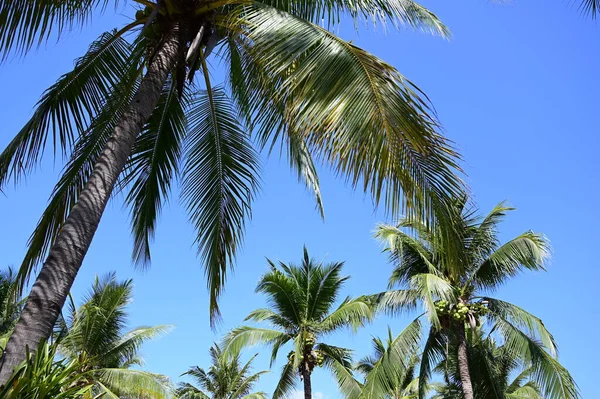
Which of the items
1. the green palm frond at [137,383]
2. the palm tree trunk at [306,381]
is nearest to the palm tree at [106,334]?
the green palm frond at [137,383]

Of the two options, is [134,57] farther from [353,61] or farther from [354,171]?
[354,171]

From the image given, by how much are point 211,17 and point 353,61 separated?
1.78 metres

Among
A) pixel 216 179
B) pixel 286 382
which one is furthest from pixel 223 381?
pixel 216 179

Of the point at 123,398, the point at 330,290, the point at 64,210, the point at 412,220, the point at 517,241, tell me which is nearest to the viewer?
the point at 412,220

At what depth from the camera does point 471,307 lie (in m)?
16.3

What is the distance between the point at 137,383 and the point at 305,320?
5.46m

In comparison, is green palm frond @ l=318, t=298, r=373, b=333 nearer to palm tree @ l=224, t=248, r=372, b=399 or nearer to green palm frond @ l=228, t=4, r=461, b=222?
palm tree @ l=224, t=248, r=372, b=399

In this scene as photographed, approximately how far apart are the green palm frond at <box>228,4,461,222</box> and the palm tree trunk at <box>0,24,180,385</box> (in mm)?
1025

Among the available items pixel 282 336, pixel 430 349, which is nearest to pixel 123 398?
pixel 282 336

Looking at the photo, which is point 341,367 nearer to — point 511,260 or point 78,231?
point 511,260

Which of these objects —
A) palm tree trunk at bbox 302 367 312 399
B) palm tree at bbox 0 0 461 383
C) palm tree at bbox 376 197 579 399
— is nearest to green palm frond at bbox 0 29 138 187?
palm tree at bbox 0 0 461 383

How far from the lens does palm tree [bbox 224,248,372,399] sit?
1783 cm

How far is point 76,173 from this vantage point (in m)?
6.96

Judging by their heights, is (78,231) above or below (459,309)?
below
